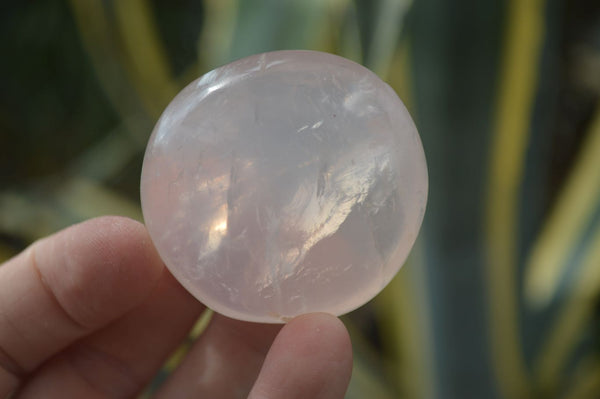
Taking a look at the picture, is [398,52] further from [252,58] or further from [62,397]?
[62,397]

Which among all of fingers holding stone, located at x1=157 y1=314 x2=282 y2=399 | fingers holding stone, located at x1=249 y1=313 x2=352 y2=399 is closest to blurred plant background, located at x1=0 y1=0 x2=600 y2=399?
fingers holding stone, located at x1=157 y1=314 x2=282 y2=399

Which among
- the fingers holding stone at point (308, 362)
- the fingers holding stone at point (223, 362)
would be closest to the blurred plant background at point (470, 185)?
the fingers holding stone at point (223, 362)

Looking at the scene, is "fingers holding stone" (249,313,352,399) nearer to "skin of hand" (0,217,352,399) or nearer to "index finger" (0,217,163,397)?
"skin of hand" (0,217,352,399)

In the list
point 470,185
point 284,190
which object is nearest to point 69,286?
point 284,190

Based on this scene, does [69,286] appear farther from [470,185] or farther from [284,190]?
[470,185]

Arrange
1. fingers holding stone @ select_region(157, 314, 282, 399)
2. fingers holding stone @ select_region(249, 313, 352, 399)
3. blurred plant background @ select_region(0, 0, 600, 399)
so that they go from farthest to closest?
blurred plant background @ select_region(0, 0, 600, 399) < fingers holding stone @ select_region(157, 314, 282, 399) < fingers holding stone @ select_region(249, 313, 352, 399)

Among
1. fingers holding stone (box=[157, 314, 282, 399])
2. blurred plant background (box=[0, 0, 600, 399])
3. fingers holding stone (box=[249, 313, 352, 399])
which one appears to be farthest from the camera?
blurred plant background (box=[0, 0, 600, 399])

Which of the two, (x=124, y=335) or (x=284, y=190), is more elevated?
(x=284, y=190)
